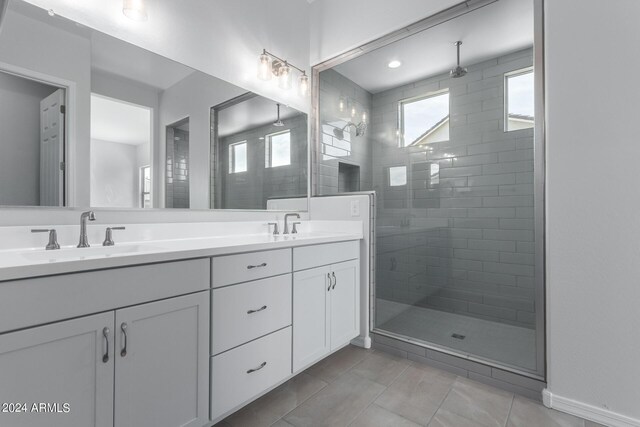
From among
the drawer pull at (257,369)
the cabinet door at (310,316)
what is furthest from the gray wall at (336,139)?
the drawer pull at (257,369)

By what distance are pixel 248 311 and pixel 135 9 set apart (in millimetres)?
1610

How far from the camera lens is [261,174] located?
228 centimetres

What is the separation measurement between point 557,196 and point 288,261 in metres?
1.43

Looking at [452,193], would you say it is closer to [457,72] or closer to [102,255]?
[457,72]

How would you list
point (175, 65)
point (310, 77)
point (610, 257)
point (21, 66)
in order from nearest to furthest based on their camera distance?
point (21, 66)
point (610, 257)
point (175, 65)
point (310, 77)

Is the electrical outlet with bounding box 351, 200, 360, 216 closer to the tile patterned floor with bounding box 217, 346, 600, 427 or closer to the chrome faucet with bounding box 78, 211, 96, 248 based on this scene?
the tile patterned floor with bounding box 217, 346, 600, 427

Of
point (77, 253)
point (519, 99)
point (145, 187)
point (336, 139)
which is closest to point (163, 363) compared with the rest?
point (77, 253)

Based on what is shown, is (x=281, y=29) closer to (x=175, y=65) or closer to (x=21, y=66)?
(x=175, y=65)

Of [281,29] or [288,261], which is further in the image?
[281,29]

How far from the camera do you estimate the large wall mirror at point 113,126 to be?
4.20 ft

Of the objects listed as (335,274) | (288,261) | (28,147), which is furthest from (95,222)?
(335,274)

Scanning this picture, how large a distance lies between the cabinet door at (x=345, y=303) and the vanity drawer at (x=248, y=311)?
0.43 m

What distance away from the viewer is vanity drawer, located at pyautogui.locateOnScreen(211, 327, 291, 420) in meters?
1.29

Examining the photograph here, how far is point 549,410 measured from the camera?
154 centimetres
